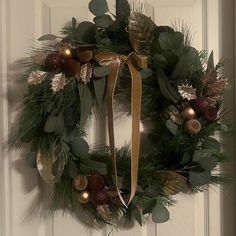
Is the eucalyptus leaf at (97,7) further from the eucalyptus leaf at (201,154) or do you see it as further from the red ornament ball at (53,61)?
the eucalyptus leaf at (201,154)

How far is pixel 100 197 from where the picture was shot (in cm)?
98

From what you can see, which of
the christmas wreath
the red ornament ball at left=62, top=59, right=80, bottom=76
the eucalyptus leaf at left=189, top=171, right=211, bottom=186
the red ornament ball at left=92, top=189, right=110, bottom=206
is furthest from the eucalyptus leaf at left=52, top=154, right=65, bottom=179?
the eucalyptus leaf at left=189, top=171, right=211, bottom=186

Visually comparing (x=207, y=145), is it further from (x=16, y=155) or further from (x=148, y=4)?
(x=16, y=155)

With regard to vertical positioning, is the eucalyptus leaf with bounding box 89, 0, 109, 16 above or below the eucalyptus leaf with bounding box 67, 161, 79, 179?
above

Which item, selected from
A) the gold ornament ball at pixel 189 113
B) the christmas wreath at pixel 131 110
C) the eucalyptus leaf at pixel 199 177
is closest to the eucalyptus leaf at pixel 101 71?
the christmas wreath at pixel 131 110

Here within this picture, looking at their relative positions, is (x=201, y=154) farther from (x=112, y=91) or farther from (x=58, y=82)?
(x=58, y=82)

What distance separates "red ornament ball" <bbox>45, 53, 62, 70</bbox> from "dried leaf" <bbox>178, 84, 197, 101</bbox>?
0.31m

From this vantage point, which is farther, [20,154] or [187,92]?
[20,154]

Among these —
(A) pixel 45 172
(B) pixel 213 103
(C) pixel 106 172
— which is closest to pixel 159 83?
(B) pixel 213 103

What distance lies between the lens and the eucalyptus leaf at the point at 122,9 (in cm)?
98

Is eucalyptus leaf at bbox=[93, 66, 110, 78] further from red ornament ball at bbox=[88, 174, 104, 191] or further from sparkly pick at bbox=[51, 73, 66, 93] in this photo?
red ornament ball at bbox=[88, 174, 104, 191]

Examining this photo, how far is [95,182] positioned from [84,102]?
204mm

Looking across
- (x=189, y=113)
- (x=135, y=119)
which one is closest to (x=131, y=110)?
(x=135, y=119)

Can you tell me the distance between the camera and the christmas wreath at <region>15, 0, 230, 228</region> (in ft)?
3.14
